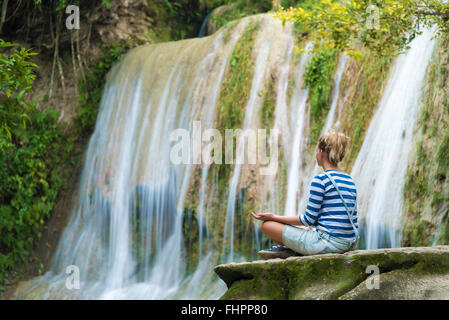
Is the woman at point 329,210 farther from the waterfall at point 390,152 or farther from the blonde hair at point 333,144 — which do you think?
the waterfall at point 390,152

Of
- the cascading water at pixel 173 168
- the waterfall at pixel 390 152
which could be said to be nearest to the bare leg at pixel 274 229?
the waterfall at pixel 390 152

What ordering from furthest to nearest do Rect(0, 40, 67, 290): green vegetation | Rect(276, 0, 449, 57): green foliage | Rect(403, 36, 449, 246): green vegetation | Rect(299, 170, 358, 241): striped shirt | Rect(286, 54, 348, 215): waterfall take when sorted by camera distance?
Rect(0, 40, 67, 290): green vegetation < Rect(286, 54, 348, 215): waterfall < Rect(403, 36, 449, 246): green vegetation < Rect(276, 0, 449, 57): green foliage < Rect(299, 170, 358, 241): striped shirt

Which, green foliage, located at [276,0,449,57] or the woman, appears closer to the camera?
the woman


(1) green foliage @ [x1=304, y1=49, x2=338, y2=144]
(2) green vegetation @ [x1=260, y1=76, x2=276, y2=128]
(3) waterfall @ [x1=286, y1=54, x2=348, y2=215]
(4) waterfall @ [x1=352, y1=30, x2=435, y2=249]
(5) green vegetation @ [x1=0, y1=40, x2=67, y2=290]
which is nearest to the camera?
(4) waterfall @ [x1=352, y1=30, x2=435, y2=249]

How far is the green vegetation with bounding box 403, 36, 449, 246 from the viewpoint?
19.6 ft

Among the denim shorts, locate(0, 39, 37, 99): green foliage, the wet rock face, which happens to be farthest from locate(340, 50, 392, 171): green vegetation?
locate(0, 39, 37, 99): green foliage

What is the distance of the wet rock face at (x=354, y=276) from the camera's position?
3613 millimetres

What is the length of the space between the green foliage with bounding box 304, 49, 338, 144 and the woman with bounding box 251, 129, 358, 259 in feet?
14.3

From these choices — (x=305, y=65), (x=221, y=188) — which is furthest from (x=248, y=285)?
(x=305, y=65)

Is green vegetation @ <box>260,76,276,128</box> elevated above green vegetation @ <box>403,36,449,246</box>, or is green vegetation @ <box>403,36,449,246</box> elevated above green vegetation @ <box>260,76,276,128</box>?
green vegetation @ <box>260,76,276,128</box>

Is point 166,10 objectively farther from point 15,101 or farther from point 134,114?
point 15,101

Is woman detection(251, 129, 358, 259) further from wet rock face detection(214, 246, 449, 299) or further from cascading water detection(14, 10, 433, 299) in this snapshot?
cascading water detection(14, 10, 433, 299)

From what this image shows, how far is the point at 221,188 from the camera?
9.23 metres
